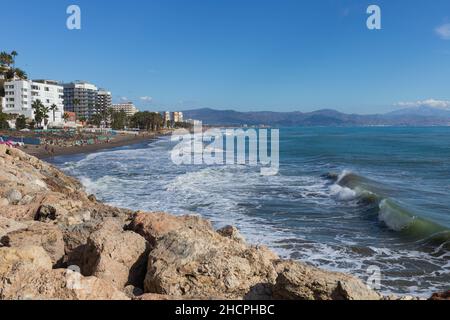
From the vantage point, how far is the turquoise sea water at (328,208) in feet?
38.8

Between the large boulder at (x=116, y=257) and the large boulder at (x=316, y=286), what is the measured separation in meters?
2.22

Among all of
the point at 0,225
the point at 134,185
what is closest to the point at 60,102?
the point at 134,185

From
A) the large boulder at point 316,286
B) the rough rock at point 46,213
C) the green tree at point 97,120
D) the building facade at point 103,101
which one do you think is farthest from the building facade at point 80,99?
the large boulder at point 316,286

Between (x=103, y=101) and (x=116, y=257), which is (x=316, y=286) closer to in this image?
(x=116, y=257)

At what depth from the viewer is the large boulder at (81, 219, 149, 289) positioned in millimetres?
5805

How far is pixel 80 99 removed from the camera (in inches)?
6378

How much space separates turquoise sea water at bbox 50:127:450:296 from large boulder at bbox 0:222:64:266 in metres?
7.07

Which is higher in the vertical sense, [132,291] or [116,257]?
[116,257]

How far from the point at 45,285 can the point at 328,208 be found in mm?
16462

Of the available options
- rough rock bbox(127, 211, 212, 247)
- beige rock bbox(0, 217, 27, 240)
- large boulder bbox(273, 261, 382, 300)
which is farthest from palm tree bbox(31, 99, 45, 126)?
large boulder bbox(273, 261, 382, 300)

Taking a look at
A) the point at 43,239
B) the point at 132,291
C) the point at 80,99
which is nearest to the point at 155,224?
the point at 43,239
